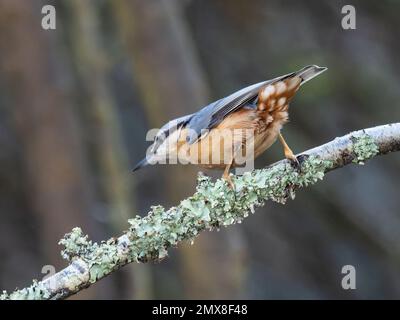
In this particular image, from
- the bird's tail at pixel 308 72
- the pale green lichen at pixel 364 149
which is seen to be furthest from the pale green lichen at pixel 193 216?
the bird's tail at pixel 308 72

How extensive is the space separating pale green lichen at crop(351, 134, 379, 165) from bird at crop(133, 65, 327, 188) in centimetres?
60

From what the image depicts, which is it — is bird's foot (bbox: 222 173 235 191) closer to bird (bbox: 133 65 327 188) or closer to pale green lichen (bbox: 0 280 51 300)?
bird (bbox: 133 65 327 188)

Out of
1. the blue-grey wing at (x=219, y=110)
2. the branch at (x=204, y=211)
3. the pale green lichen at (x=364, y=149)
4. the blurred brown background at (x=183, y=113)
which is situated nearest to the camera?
the branch at (x=204, y=211)

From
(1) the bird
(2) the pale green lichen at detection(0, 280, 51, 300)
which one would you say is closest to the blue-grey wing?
(1) the bird

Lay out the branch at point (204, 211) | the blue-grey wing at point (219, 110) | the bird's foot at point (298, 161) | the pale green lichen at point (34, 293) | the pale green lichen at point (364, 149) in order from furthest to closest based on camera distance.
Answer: the blue-grey wing at point (219, 110) → the bird's foot at point (298, 161) → the pale green lichen at point (364, 149) → the branch at point (204, 211) → the pale green lichen at point (34, 293)

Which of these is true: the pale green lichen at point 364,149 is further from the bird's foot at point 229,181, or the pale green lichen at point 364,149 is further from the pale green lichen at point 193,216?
the bird's foot at point 229,181

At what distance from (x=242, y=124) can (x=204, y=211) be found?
2.96ft

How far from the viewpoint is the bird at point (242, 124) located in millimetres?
4078

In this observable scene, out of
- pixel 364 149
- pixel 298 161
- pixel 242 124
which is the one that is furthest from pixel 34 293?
pixel 242 124

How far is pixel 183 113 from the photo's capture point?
254 inches

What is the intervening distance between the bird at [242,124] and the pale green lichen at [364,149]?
0.60 metres

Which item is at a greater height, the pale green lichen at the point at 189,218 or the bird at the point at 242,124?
the bird at the point at 242,124

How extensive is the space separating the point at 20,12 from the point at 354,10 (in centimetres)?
306

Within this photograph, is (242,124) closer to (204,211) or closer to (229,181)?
(229,181)
